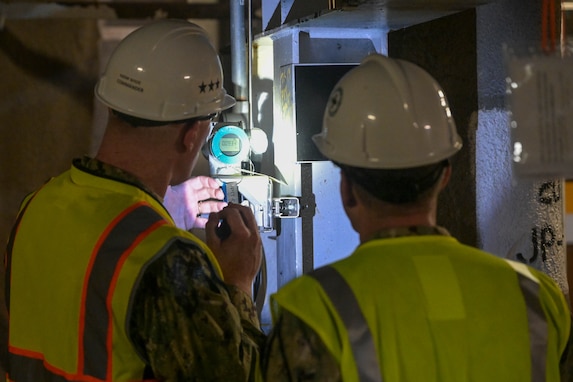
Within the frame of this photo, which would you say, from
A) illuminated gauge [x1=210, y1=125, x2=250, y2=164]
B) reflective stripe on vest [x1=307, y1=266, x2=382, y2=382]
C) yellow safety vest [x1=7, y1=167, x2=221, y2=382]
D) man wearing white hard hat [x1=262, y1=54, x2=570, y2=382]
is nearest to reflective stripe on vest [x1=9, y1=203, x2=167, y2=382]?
yellow safety vest [x1=7, y1=167, x2=221, y2=382]

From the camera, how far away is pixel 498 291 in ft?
5.24

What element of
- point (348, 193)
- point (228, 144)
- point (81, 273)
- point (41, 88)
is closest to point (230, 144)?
point (228, 144)

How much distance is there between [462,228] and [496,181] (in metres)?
0.17

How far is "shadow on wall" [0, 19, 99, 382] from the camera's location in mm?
3387

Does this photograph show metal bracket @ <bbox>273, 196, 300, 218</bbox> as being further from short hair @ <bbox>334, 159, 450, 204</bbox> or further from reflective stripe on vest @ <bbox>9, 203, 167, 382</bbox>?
short hair @ <bbox>334, 159, 450, 204</bbox>

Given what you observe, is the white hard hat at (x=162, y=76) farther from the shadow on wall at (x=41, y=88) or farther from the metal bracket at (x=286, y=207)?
the shadow on wall at (x=41, y=88)

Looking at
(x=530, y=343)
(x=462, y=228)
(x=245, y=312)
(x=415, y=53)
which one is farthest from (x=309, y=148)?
(x=530, y=343)

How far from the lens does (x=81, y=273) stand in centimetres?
186

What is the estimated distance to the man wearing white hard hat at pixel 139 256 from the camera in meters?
1.78

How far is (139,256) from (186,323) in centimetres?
17

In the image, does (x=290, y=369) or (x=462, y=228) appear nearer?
(x=290, y=369)

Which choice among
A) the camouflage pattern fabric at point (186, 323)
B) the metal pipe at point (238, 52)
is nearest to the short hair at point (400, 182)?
Result: the camouflage pattern fabric at point (186, 323)

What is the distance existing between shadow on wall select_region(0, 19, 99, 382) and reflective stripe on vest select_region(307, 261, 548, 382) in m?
2.10

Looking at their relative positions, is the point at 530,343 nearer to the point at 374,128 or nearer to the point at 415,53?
the point at 374,128
